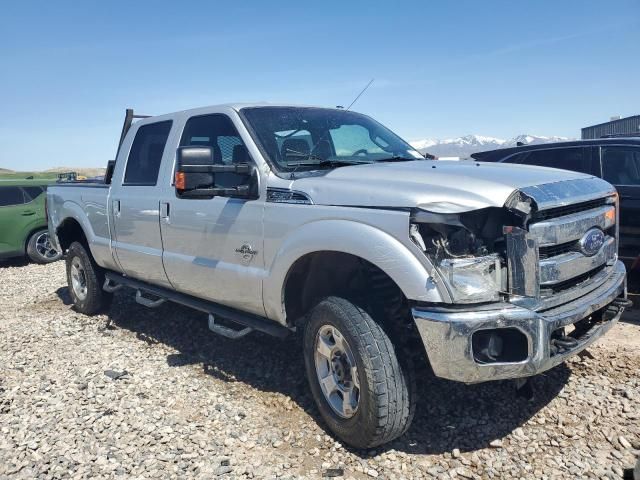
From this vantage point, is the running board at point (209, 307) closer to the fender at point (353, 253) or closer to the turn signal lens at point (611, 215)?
the fender at point (353, 253)

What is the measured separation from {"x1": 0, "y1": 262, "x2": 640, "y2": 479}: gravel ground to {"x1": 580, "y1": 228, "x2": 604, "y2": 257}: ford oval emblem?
1079 mm

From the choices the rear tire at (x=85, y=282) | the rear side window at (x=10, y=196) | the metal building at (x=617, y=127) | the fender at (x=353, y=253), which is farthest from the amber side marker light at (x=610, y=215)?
the metal building at (x=617, y=127)

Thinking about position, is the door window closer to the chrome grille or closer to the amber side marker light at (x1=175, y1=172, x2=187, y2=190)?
the amber side marker light at (x1=175, y1=172, x2=187, y2=190)

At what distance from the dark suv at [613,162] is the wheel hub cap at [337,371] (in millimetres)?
3588

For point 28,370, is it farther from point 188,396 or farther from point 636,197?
point 636,197

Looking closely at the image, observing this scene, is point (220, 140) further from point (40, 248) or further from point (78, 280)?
point (40, 248)

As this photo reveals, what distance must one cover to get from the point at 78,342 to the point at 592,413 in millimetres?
4561

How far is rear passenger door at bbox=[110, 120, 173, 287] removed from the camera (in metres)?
4.57

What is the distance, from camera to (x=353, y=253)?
2865 millimetres

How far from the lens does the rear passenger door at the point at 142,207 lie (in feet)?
15.0

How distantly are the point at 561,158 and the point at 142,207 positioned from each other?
470 centimetres

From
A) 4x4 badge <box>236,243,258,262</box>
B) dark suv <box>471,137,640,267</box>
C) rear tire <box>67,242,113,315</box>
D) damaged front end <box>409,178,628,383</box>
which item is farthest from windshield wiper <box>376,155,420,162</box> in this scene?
rear tire <box>67,242,113,315</box>

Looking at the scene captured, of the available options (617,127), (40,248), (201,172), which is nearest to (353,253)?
(201,172)

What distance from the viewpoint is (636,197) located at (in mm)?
5453
